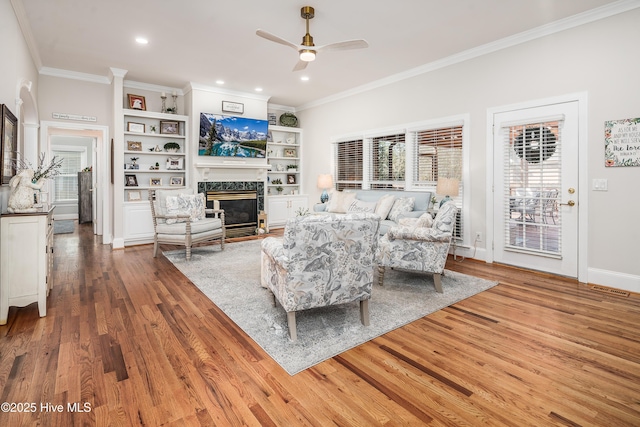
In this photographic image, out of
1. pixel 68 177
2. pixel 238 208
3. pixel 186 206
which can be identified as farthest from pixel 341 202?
pixel 68 177

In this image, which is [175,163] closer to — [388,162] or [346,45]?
[388,162]

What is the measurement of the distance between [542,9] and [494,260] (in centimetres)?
309

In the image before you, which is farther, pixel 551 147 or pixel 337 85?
pixel 337 85

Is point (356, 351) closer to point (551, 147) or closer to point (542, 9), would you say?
point (551, 147)

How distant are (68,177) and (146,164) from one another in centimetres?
589

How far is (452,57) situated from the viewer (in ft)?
16.3

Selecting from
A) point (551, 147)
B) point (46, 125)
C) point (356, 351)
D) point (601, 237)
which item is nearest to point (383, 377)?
point (356, 351)

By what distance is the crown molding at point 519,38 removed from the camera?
3.52 m

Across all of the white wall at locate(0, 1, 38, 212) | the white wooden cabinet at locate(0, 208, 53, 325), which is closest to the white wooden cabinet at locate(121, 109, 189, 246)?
the white wall at locate(0, 1, 38, 212)

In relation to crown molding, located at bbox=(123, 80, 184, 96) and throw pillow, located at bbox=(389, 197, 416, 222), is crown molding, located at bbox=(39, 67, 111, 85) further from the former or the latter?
throw pillow, located at bbox=(389, 197, 416, 222)

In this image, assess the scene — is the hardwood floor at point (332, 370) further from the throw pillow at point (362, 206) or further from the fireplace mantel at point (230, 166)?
the fireplace mantel at point (230, 166)

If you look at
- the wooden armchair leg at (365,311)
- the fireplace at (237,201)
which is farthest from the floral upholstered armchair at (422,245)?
the fireplace at (237,201)

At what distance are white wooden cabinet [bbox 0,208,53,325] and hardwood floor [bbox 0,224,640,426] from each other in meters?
0.20

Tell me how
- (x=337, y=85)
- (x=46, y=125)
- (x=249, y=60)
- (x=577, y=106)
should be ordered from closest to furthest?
(x=577, y=106) < (x=249, y=60) < (x=46, y=125) < (x=337, y=85)
